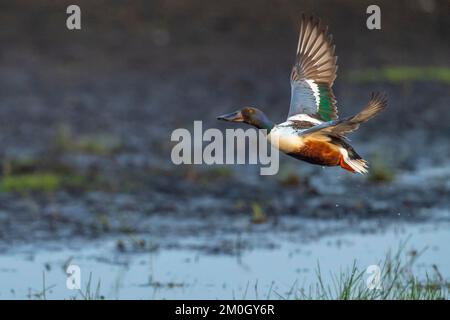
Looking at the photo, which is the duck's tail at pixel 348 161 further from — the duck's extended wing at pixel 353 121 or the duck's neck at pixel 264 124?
the duck's neck at pixel 264 124

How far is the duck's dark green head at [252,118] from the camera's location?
4723mm

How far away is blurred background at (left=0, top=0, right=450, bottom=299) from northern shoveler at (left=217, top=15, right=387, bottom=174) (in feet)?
3.06

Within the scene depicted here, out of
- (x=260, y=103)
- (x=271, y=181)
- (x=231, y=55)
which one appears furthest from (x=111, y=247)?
(x=231, y=55)

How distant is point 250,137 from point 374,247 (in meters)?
3.59

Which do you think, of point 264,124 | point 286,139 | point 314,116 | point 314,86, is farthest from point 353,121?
point 314,86

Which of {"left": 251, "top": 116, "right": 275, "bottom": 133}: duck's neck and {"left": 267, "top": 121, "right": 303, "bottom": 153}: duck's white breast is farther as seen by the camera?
{"left": 251, "top": 116, "right": 275, "bottom": 133}: duck's neck

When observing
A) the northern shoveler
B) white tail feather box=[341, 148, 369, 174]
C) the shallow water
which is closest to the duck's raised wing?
the northern shoveler

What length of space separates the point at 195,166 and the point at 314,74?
4.72 m

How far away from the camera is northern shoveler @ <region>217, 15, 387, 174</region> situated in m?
4.55

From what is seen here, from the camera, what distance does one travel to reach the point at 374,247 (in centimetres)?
801

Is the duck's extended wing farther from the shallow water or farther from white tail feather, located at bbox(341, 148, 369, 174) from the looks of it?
the shallow water

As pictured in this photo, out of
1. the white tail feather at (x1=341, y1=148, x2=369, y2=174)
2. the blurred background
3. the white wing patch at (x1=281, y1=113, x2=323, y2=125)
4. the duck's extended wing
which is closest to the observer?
the duck's extended wing

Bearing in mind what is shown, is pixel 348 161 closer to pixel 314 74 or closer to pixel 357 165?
pixel 357 165
